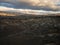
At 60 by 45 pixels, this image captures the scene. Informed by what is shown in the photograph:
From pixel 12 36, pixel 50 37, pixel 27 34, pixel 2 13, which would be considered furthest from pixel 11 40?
pixel 50 37

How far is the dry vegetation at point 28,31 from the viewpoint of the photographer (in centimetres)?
183

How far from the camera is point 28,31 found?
2043 millimetres

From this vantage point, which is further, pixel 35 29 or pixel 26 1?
pixel 35 29

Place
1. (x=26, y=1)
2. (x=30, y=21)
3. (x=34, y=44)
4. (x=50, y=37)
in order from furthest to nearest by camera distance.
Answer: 1. (x=30, y=21)
2. (x=50, y=37)
3. (x=34, y=44)
4. (x=26, y=1)

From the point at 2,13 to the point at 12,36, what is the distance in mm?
383

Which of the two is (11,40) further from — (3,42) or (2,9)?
(2,9)

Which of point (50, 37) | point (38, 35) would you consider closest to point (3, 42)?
point (38, 35)

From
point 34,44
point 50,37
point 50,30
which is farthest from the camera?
point 50,30

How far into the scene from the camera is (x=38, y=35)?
1974 millimetres

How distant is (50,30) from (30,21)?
43 centimetres

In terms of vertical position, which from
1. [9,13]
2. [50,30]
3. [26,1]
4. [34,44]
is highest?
[26,1]

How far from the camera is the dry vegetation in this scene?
1.83m

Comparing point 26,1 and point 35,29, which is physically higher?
point 26,1

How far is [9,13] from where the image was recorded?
72.4 inches
